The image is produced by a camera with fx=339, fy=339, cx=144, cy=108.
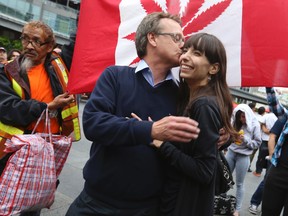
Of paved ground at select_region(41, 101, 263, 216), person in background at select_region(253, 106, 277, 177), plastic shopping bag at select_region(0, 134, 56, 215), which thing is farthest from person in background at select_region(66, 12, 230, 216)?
person in background at select_region(253, 106, 277, 177)

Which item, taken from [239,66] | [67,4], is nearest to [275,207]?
[239,66]

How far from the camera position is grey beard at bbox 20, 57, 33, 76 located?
2.47m

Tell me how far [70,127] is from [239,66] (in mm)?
1365

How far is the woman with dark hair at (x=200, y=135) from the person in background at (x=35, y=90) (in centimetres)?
106

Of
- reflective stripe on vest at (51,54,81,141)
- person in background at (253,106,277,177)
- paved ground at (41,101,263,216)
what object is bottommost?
paved ground at (41,101,263,216)

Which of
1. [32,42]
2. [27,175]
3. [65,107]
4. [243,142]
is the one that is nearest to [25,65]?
[32,42]

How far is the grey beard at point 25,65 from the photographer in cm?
247

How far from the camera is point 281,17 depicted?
84.7 inches

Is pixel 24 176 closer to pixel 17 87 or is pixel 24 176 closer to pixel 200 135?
pixel 17 87

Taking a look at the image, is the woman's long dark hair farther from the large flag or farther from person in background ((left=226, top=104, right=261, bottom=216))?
person in background ((left=226, top=104, right=261, bottom=216))

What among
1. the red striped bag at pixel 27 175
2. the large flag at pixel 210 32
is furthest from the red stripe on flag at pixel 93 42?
the red striped bag at pixel 27 175

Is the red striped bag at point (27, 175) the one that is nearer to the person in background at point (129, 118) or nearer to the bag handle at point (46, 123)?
the bag handle at point (46, 123)

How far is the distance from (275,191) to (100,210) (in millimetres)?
1946

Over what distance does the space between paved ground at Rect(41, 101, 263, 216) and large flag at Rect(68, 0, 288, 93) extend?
6.82 ft
